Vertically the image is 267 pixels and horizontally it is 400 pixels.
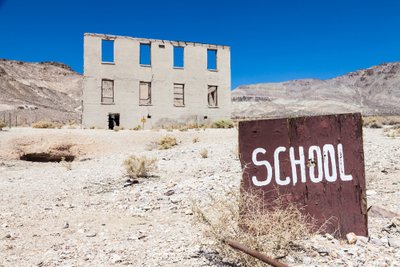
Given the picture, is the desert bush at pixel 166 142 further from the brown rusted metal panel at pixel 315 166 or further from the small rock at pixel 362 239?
the small rock at pixel 362 239

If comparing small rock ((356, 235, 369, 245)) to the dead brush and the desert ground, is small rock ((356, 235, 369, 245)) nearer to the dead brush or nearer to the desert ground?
the desert ground

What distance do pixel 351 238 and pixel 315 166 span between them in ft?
2.37

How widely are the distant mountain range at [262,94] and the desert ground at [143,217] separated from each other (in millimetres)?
40922

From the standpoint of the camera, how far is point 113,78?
24.5m

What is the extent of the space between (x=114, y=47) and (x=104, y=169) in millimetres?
15896

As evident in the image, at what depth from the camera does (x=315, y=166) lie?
3.96 metres

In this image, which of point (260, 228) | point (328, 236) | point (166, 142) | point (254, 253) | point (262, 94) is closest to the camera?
point (254, 253)

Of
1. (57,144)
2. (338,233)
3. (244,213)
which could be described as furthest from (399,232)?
(57,144)

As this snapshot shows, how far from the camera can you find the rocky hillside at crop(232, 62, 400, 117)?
82.1 m

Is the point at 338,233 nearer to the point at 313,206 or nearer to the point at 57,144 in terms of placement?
the point at 313,206

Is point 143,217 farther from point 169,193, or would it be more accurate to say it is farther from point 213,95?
point 213,95

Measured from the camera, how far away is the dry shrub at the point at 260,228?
3.49 meters

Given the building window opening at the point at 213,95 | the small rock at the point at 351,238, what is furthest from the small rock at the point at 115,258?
the building window opening at the point at 213,95

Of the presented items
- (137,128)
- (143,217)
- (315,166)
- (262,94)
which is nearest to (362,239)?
(315,166)
